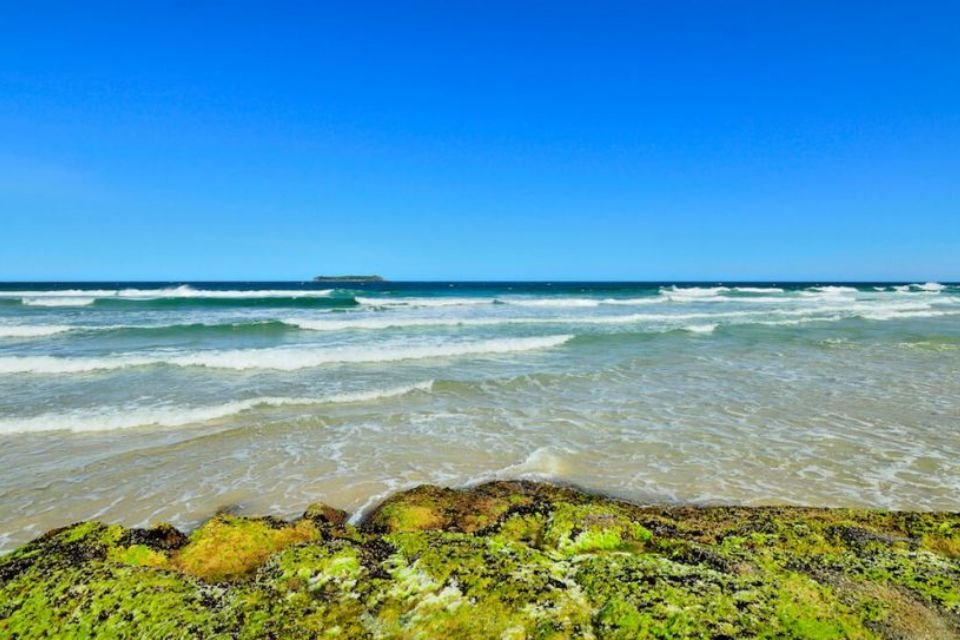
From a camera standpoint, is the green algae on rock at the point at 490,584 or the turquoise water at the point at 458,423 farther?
the turquoise water at the point at 458,423

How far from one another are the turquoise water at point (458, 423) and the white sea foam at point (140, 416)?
0.15 feet

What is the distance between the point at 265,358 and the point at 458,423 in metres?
8.68

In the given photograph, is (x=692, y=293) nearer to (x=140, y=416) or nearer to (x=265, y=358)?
(x=265, y=358)

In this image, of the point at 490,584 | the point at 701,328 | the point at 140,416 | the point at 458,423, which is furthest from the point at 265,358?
the point at 701,328

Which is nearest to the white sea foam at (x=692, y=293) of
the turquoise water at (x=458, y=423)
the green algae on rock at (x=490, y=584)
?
the turquoise water at (x=458, y=423)

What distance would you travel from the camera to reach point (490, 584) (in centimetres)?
278

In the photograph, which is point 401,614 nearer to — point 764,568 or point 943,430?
point 764,568

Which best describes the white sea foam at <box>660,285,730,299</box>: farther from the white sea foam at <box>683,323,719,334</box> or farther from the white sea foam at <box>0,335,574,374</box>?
the white sea foam at <box>0,335,574,374</box>

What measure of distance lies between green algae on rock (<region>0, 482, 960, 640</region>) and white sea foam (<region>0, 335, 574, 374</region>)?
1144 centimetres

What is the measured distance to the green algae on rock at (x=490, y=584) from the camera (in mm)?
2496

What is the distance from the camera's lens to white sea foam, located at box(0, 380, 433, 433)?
28.8 ft

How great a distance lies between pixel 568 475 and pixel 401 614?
4190 mm

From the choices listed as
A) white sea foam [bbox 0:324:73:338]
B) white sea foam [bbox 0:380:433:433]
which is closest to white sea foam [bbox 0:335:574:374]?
white sea foam [bbox 0:380:433:433]

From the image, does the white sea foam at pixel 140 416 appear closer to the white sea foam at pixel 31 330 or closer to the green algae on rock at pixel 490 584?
the green algae on rock at pixel 490 584
